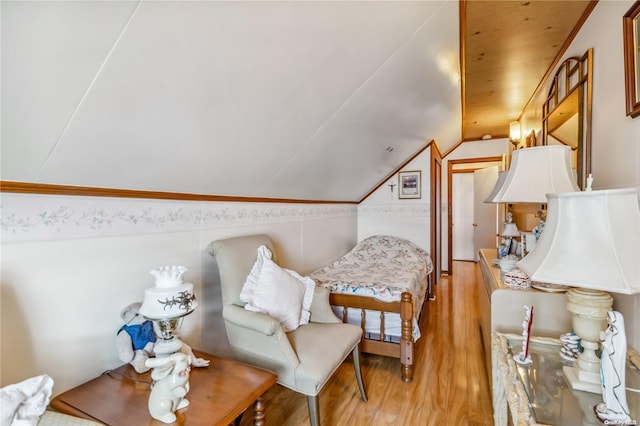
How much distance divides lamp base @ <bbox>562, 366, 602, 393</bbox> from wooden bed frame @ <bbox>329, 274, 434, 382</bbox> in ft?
3.72

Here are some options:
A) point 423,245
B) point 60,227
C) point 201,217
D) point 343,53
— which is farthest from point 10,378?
point 423,245

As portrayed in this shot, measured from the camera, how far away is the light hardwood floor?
5.81ft

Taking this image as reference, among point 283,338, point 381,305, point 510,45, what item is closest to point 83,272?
point 283,338

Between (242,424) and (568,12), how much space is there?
3.10 m

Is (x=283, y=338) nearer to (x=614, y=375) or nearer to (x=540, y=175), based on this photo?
(x=614, y=375)

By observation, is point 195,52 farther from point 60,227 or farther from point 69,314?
point 69,314

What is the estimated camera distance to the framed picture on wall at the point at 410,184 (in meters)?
4.23

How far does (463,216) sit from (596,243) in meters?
6.37

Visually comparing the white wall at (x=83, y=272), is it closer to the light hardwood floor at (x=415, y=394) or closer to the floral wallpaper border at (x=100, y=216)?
the floral wallpaper border at (x=100, y=216)

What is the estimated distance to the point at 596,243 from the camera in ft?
2.87

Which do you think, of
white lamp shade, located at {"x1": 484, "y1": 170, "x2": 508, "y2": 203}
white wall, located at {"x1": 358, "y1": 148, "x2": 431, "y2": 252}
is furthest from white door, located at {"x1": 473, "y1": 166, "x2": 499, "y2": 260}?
white lamp shade, located at {"x1": 484, "y1": 170, "x2": 508, "y2": 203}

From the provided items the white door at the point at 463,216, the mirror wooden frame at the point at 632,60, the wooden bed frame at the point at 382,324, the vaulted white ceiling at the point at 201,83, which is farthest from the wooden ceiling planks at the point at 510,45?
the white door at the point at 463,216

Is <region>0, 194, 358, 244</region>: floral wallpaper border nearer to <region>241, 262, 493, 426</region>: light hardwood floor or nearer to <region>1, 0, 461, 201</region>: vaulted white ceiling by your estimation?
<region>1, 0, 461, 201</region>: vaulted white ceiling

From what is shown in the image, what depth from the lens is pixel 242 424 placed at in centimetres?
170
